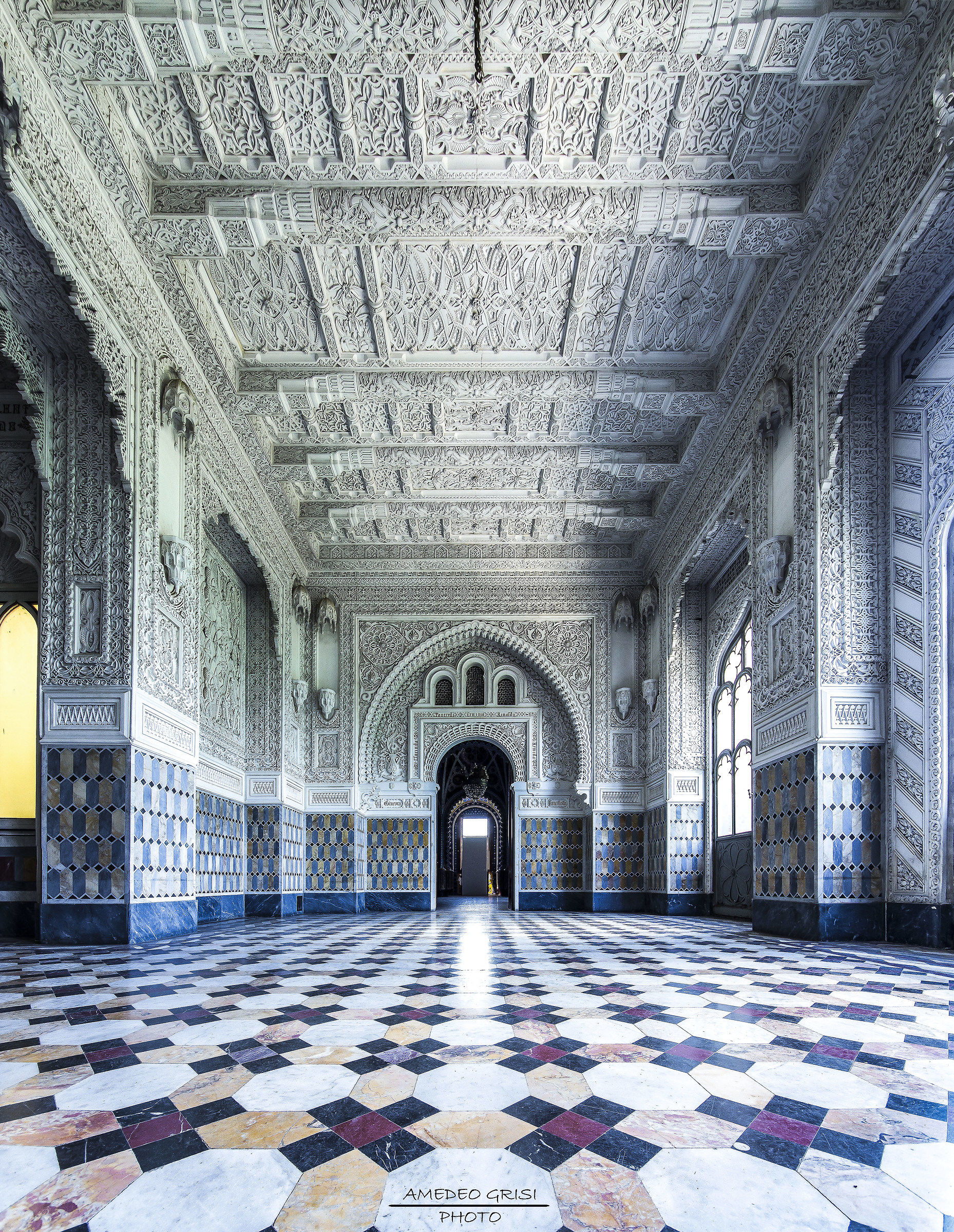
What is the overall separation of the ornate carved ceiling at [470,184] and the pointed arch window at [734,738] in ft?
10.9

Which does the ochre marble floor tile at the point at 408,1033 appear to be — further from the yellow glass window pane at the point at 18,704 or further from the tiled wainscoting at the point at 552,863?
the tiled wainscoting at the point at 552,863

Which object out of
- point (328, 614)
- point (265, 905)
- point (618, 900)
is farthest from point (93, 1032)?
point (618, 900)

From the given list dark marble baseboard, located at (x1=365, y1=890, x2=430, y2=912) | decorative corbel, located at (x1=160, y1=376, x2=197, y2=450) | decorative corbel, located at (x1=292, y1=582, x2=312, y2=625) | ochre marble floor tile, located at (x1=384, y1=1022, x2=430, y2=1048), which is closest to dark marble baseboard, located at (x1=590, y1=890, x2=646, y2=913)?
dark marble baseboard, located at (x1=365, y1=890, x2=430, y2=912)

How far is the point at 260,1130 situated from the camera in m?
1.89

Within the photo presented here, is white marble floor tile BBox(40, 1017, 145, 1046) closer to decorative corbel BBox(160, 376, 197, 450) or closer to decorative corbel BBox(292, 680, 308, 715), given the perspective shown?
decorative corbel BBox(160, 376, 197, 450)

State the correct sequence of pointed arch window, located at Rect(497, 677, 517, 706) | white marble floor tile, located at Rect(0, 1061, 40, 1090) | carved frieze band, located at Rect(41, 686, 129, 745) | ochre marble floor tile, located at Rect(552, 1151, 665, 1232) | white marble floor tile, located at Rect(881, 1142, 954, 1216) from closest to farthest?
ochre marble floor tile, located at Rect(552, 1151, 665, 1232), white marble floor tile, located at Rect(881, 1142, 954, 1216), white marble floor tile, located at Rect(0, 1061, 40, 1090), carved frieze band, located at Rect(41, 686, 129, 745), pointed arch window, located at Rect(497, 677, 517, 706)

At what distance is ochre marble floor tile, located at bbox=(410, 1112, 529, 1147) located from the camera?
1801 millimetres

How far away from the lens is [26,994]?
3.71m

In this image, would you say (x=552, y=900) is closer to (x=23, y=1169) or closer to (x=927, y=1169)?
(x=927, y=1169)

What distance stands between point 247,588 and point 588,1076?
34.3 feet

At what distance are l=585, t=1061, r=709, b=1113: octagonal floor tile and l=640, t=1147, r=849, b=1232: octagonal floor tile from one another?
12.8 inches

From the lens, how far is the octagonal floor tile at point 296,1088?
2074mm

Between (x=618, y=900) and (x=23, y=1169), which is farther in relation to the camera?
(x=618, y=900)

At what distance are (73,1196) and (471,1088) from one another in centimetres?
98
